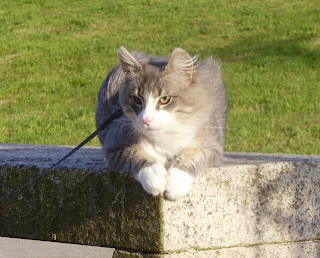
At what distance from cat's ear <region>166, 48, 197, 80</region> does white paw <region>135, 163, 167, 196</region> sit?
522mm

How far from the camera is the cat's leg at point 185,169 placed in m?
3.05

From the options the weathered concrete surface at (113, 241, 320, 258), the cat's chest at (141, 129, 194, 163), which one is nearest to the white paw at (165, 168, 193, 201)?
the cat's chest at (141, 129, 194, 163)

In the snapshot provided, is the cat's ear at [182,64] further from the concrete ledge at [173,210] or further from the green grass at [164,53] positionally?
the green grass at [164,53]

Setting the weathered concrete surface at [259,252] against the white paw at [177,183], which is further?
the weathered concrete surface at [259,252]

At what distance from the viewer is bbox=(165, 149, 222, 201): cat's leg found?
3.05 metres

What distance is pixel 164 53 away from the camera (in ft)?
38.2

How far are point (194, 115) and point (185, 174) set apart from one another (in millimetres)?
345

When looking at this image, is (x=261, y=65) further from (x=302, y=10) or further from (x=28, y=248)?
Result: (x=28, y=248)

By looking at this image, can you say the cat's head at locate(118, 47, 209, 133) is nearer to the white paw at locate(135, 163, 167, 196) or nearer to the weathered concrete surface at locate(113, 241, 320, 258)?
the white paw at locate(135, 163, 167, 196)

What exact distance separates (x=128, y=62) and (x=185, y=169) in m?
0.64

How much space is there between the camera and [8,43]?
12.9m

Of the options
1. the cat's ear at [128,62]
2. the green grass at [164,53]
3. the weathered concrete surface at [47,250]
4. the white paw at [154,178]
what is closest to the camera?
the white paw at [154,178]

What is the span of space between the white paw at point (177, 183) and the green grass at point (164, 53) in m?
4.40

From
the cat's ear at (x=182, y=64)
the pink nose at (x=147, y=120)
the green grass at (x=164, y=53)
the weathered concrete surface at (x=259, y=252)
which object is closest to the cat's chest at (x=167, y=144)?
the pink nose at (x=147, y=120)
